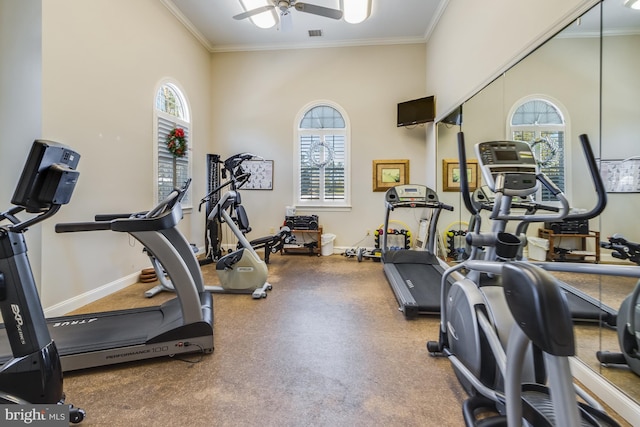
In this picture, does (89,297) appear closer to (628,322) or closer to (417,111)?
(628,322)

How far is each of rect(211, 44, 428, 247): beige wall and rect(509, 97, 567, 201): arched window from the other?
262cm

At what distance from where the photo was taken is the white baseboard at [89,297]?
2.57m

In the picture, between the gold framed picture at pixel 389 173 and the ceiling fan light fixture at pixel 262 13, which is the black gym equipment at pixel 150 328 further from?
the gold framed picture at pixel 389 173

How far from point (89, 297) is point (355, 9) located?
14.5ft

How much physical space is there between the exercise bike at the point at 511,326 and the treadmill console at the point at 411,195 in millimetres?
2171

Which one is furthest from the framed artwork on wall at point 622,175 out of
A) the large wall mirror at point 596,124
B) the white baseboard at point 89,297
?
the white baseboard at point 89,297

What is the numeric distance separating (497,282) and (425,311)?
111cm

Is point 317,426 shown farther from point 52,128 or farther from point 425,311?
point 52,128

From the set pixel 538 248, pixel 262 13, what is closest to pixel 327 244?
pixel 538 248

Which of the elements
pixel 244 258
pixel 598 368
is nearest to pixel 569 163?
pixel 598 368

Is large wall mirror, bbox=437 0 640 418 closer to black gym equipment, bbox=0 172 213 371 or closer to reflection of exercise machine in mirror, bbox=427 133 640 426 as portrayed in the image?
reflection of exercise machine in mirror, bbox=427 133 640 426

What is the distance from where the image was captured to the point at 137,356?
73.1 inches

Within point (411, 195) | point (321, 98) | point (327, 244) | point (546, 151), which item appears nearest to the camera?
point (546, 151)

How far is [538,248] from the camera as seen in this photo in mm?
2318
